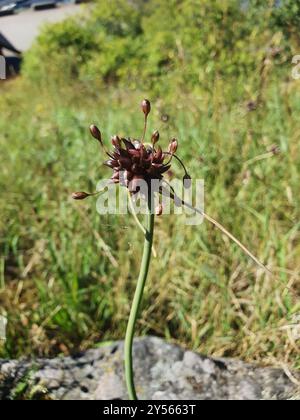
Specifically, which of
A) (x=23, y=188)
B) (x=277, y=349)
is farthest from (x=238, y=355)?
(x=23, y=188)

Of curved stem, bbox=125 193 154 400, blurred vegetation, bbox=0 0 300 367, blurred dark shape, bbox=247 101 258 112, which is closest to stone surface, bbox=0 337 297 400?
blurred vegetation, bbox=0 0 300 367

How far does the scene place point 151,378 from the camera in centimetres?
152

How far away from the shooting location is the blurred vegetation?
179 centimetres

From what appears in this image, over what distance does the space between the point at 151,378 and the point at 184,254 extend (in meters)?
0.53

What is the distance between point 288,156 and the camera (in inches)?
87.2

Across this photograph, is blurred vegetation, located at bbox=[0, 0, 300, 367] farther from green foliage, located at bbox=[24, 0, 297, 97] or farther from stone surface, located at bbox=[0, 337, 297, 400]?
stone surface, located at bbox=[0, 337, 297, 400]

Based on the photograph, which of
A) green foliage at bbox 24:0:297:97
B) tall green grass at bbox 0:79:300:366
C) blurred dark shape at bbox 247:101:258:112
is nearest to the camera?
tall green grass at bbox 0:79:300:366

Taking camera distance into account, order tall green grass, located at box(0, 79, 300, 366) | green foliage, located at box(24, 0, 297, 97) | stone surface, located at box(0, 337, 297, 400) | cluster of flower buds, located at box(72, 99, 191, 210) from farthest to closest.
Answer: green foliage, located at box(24, 0, 297, 97) → tall green grass, located at box(0, 79, 300, 366) → stone surface, located at box(0, 337, 297, 400) → cluster of flower buds, located at box(72, 99, 191, 210)

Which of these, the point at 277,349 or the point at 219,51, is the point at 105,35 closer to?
the point at 219,51

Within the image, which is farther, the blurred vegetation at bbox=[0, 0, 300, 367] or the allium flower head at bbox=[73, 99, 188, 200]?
the blurred vegetation at bbox=[0, 0, 300, 367]

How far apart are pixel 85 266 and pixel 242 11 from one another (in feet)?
5.13

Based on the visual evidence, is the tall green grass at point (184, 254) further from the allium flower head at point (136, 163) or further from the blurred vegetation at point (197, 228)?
the allium flower head at point (136, 163)

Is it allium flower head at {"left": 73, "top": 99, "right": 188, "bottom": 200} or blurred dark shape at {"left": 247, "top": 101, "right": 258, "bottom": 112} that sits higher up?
blurred dark shape at {"left": 247, "top": 101, "right": 258, "bottom": 112}
